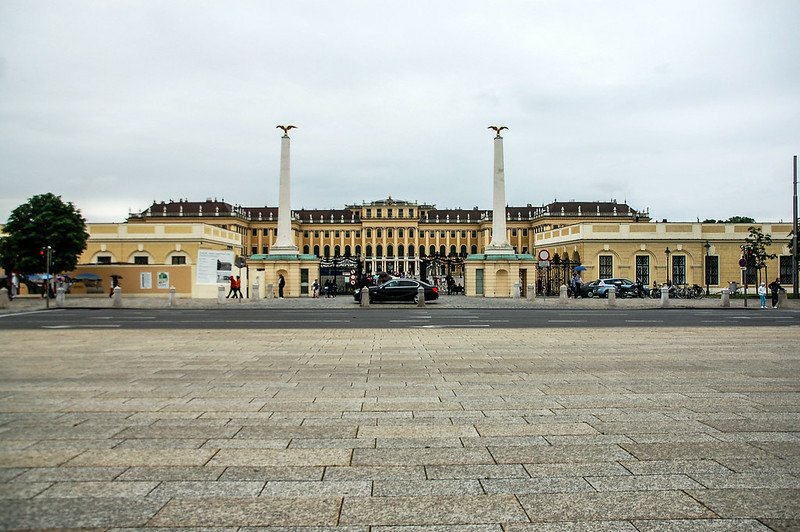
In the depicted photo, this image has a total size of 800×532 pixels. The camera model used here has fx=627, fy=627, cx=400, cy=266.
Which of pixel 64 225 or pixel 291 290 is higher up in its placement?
pixel 64 225

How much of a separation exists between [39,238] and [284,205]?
60.5 feet

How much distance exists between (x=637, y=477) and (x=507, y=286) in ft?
141

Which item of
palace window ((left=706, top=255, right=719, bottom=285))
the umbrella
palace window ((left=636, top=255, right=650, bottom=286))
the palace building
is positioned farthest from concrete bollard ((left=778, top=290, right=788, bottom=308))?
the umbrella

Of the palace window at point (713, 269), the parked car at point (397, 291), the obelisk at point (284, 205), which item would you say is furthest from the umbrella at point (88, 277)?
the palace window at point (713, 269)

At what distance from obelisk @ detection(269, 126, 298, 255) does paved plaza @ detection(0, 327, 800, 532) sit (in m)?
37.8

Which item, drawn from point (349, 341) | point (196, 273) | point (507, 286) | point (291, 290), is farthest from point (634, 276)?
point (349, 341)

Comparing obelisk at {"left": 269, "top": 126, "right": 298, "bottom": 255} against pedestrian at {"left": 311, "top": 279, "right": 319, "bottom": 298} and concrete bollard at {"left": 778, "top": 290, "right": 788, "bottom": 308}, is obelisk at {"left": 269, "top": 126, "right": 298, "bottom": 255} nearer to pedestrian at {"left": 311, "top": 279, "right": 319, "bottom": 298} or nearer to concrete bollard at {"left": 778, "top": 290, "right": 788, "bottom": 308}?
pedestrian at {"left": 311, "top": 279, "right": 319, "bottom": 298}

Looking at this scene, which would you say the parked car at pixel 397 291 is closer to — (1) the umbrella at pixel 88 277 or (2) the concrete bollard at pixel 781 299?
(2) the concrete bollard at pixel 781 299

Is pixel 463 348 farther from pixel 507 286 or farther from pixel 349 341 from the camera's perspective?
pixel 507 286

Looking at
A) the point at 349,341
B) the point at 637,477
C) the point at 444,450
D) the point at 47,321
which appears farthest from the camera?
the point at 47,321

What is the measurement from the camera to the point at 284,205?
49.2 meters

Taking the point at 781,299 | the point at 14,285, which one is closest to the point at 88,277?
the point at 14,285

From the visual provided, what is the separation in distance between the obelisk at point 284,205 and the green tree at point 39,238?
15242 millimetres

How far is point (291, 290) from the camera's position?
48219mm
